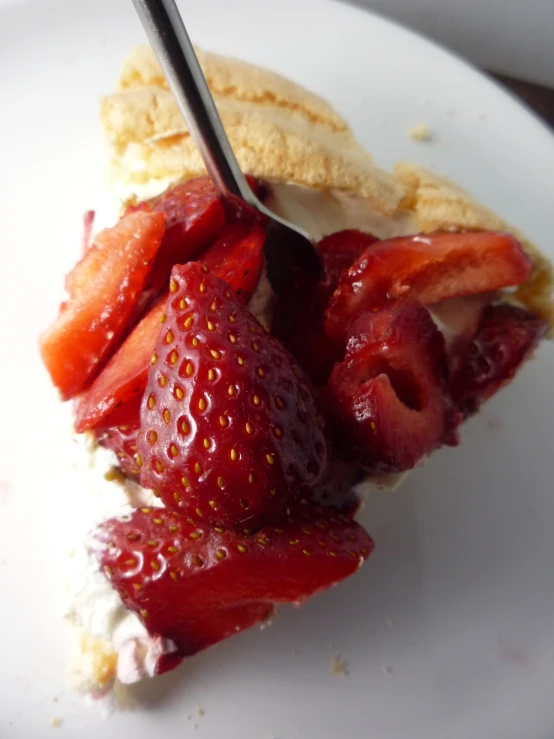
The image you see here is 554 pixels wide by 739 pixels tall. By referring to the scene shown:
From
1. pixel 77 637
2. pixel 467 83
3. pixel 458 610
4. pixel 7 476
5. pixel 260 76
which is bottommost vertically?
pixel 458 610

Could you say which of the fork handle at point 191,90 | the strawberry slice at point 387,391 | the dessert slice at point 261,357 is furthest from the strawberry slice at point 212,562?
the fork handle at point 191,90

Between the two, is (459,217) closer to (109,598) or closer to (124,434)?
(124,434)

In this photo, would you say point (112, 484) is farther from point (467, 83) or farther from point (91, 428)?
point (467, 83)

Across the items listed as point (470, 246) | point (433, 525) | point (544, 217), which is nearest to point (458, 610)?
point (433, 525)

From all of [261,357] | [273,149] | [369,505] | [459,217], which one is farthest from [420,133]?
[261,357]

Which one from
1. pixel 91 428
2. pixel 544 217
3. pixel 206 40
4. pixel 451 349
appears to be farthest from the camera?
pixel 206 40

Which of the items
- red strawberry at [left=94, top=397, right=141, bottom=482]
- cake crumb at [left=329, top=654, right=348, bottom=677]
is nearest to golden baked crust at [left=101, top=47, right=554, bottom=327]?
red strawberry at [left=94, top=397, right=141, bottom=482]
